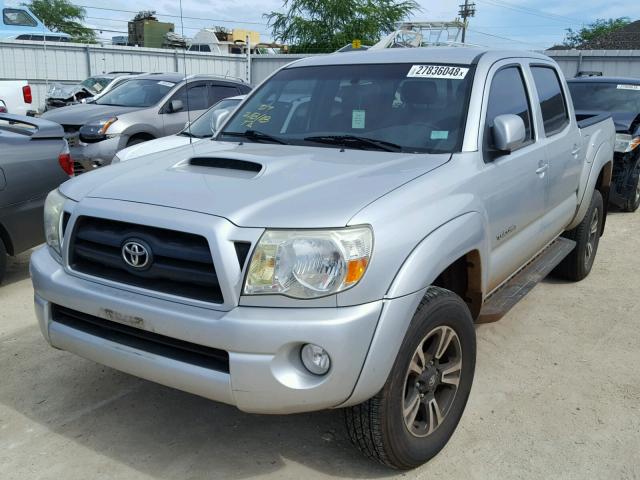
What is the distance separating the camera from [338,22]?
90.3 feet

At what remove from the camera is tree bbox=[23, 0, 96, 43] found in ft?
152

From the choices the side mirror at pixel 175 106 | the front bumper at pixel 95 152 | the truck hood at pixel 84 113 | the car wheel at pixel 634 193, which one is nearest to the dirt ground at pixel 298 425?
the car wheel at pixel 634 193

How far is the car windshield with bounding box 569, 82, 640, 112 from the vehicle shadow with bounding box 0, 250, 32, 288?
7382 mm

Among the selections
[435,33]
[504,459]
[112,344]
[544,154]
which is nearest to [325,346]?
[112,344]

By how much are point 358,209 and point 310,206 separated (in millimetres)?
190

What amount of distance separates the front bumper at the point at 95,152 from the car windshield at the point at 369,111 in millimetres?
5193

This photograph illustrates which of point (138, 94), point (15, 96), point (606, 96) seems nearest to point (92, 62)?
point (15, 96)

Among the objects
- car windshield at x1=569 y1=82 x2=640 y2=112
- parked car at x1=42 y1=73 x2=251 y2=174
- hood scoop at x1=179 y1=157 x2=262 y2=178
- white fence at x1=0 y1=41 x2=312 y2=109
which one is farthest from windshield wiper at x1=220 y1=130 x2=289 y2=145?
white fence at x1=0 y1=41 x2=312 y2=109

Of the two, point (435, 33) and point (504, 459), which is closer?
point (504, 459)

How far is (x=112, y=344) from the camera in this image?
2.65m

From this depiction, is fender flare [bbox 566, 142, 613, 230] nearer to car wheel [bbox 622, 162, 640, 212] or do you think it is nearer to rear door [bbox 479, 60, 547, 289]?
rear door [bbox 479, 60, 547, 289]

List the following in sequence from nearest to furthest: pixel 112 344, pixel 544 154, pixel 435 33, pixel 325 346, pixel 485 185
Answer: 1. pixel 325 346
2. pixel 112 344
3. pixel 485 185
4. pixel 544 154
5. pixel 435 33

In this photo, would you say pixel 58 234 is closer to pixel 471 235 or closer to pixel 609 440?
pixel 471 235

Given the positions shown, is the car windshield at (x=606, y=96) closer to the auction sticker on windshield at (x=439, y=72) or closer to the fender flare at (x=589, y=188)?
the fender flare at (x=589, y=188)
